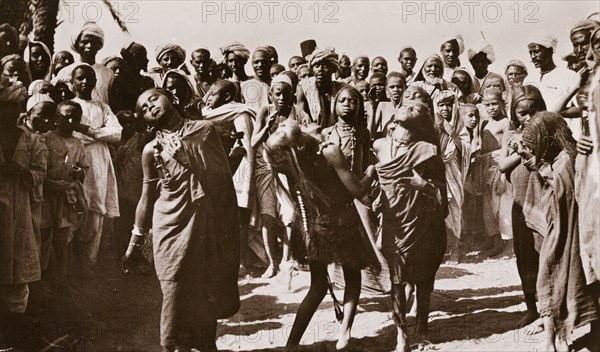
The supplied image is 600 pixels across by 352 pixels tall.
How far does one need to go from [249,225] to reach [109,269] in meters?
1.15

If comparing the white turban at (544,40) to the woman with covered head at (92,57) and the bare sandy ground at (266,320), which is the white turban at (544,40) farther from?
the woman with covered head at (92,57)

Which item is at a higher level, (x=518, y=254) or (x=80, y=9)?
(x=80, y=9)

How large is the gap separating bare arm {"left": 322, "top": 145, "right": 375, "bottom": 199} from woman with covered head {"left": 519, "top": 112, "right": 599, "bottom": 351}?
4.26 ft

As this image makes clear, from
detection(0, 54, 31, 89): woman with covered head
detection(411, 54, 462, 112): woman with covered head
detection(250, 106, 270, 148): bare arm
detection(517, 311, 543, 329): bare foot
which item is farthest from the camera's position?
detection(411, 54, 462, 112): woman with covered head

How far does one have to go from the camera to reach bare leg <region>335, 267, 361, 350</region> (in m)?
6.59

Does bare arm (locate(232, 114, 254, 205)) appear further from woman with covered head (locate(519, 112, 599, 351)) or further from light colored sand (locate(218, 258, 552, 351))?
woman with covered head (locate(519, 112, 599, 351))

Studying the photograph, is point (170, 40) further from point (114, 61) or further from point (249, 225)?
point (249, 225)

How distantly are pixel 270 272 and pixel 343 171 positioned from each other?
1.11 m

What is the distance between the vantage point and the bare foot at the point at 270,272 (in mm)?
7094

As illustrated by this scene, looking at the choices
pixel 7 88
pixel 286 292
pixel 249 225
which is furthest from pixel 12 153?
pixel 286 292

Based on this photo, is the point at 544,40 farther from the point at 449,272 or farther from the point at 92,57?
the point at 92,57

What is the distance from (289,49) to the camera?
24.3 feet

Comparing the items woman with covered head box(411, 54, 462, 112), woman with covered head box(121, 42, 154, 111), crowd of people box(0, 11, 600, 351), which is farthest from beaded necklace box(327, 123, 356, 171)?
woman with covered head box(121, 42, 154, 111)

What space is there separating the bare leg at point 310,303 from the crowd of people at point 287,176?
0.05 feet
